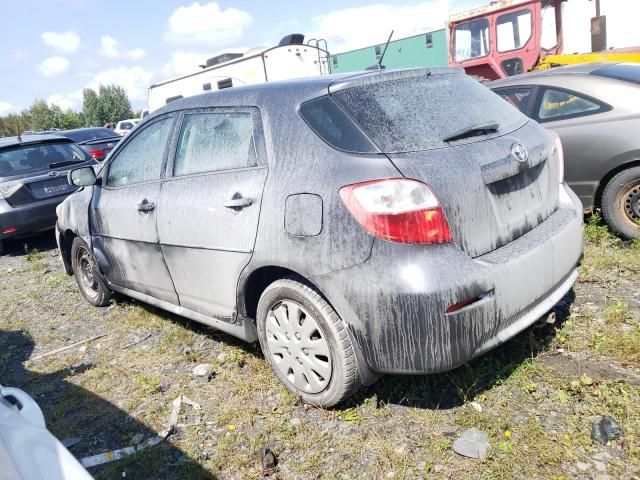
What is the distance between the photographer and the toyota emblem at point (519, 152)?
262 centimetres

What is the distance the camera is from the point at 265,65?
1520 cm

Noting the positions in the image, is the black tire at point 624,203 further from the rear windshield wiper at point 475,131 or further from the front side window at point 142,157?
the front side window at point 142,157

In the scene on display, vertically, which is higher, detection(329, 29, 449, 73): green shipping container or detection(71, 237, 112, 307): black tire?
detection(329, 29, 449, 73): green shipping container

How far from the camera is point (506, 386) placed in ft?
9.11

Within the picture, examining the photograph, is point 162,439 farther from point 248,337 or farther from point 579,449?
point 579,449

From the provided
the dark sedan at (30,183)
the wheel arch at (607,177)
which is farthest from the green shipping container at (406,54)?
the wheel arch at (607,177)

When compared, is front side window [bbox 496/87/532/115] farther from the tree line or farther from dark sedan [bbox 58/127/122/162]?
the tree line

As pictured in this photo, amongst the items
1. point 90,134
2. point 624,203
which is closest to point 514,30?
point 624,203

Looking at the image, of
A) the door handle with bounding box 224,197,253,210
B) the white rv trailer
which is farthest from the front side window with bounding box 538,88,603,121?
the white rv trailer

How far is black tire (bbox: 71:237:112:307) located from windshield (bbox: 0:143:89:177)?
289 centimetres

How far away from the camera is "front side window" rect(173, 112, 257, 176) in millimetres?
2928

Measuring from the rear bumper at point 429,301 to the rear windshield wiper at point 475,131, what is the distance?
58cm

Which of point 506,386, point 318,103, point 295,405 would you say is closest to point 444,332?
point 506,386

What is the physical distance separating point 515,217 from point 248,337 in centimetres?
163
